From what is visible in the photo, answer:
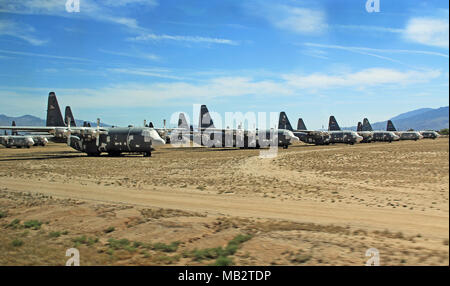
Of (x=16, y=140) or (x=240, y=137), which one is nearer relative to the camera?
(x=240, y=137)

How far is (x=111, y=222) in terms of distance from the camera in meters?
12.8

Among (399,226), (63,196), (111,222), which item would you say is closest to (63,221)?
(111,222)

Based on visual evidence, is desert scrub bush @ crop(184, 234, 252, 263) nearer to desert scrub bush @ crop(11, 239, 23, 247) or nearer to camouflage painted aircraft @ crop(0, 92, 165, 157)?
desert scrub bush @ crop(11, 239, 23, 247)

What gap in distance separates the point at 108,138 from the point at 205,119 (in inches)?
1515

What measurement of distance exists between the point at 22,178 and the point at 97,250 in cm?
2080

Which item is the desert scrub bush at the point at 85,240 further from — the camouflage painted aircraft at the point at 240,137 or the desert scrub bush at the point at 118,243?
the camouflage painted aircraft at the point at 240,137

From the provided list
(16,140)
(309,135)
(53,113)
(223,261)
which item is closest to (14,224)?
(223,261)

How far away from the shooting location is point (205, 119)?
8325 centimetres

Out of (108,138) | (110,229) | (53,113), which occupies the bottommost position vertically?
(110,229)

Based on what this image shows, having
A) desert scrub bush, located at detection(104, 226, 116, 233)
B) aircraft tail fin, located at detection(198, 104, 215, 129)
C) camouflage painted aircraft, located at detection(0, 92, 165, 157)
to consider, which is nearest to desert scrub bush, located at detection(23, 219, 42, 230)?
desert scrub bush, located at detection(104, 226, 116, 233)

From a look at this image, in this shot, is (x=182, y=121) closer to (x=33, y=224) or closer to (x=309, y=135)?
(x=309, y=135)

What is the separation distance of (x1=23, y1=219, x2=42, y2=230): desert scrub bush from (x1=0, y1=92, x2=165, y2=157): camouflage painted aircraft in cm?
3188
